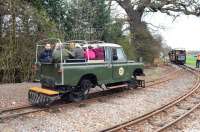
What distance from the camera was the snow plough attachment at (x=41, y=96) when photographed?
13242 mm

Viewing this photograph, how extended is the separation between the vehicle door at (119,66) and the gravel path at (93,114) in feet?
2.53

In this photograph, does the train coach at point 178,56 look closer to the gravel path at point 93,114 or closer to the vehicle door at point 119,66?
the gravel path at point 93,114

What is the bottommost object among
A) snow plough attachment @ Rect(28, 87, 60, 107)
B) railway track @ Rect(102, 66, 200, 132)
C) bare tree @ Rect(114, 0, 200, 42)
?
railway track @ Rect(102, 66, 200, 132)

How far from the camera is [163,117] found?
1243 cm

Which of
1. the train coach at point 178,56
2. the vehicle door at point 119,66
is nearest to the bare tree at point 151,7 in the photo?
the train coach at point 178,56

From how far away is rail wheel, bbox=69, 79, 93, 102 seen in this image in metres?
14.4

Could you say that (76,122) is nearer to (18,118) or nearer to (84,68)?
(18,118)

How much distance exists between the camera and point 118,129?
1027cm

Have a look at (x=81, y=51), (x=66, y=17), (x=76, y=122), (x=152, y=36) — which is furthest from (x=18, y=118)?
(x=152, y=36)

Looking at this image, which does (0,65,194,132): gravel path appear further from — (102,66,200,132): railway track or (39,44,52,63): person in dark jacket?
(39,44,52,63): person in dark jacket

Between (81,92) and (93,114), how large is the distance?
2.25m

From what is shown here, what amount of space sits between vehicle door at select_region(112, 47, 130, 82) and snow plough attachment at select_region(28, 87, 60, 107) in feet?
11.7

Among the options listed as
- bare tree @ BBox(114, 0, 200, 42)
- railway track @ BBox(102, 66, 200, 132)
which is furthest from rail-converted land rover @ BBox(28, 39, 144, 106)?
bare tree @ BBox(114, 0, 200, 42)

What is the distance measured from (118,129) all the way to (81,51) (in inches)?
206
